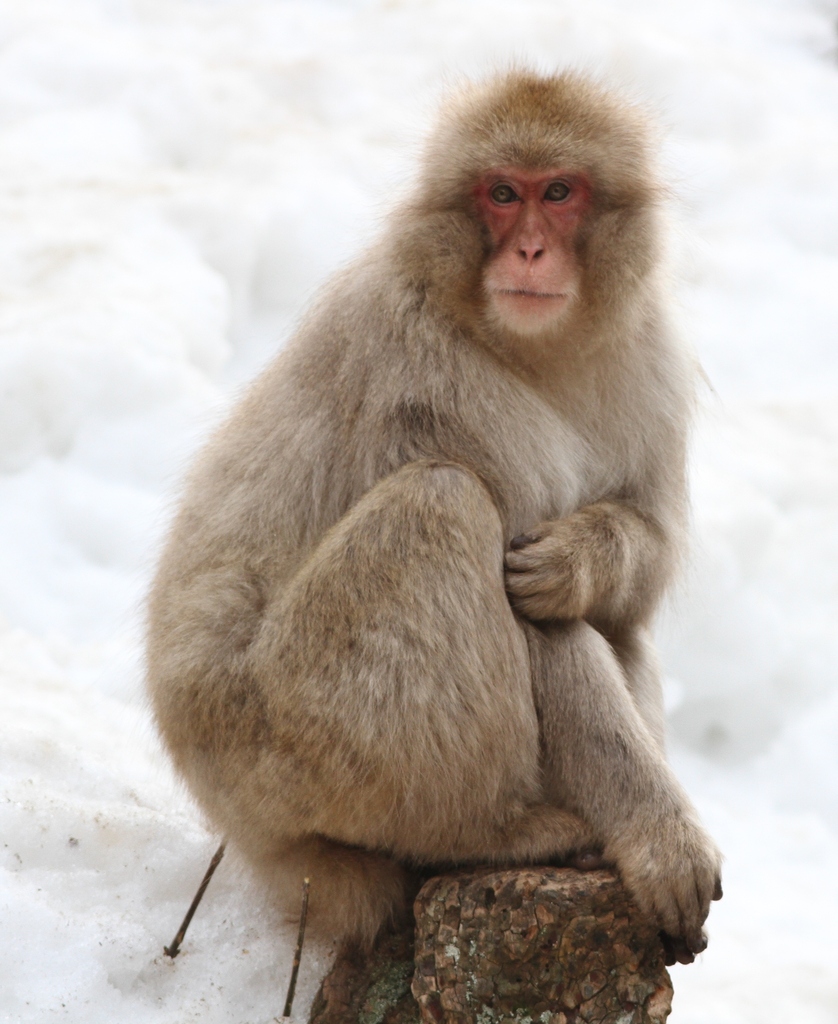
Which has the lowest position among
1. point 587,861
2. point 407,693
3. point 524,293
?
point 587,861

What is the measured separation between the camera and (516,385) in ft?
12.3

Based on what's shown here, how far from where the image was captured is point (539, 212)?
364 centimetres

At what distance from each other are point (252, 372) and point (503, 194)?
3842mm

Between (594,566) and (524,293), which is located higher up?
(524,293)

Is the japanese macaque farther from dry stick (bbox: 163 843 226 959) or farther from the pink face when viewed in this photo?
dry stick (bbox: 163 843 226 959)

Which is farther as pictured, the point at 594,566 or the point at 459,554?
the point at 594,566

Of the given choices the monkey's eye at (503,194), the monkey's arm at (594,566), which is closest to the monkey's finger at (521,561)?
the monkey's arm at (594,566)

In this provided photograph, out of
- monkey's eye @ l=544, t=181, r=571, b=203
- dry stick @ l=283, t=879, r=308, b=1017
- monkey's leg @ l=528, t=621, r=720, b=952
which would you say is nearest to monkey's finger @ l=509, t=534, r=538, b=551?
monkey's leg @ l=528, t=621, r=720, b=952

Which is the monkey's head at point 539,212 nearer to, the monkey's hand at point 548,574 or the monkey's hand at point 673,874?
the monkey's hand at point 548,574

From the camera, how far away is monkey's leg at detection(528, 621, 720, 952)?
3.40 m

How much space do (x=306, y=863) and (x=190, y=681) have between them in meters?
0.55

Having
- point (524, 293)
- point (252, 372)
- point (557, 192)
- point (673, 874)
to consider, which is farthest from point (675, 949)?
point (252, 372)

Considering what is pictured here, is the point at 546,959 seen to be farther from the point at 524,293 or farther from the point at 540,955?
the point at 524,293

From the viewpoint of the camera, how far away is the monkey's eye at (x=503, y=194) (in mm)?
3693
